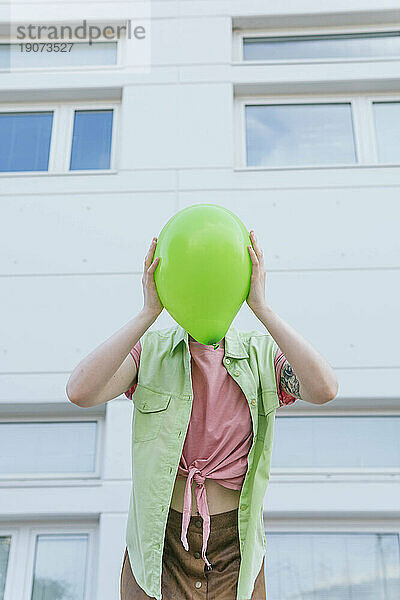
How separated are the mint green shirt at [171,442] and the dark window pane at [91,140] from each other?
1.90 m

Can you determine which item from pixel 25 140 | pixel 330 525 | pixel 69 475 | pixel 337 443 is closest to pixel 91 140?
pixel 25 140

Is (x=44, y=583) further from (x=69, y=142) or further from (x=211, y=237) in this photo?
(x=69, y=142)

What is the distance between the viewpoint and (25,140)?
333 cm

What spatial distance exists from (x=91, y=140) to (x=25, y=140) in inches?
13.6

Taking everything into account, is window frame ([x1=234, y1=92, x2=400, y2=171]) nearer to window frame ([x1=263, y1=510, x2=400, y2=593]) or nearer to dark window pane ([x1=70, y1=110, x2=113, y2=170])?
dark window pane ([x1=70, y1=110, x2=113, y2=170])

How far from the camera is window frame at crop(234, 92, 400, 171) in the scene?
3.19 m

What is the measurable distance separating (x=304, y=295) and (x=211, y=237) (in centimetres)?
158

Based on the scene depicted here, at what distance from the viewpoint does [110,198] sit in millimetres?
3043

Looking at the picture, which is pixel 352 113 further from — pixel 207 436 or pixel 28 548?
pixel 28 548

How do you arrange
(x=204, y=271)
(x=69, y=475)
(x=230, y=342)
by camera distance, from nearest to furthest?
(x=204, y=271), (x=230, y=342), (x=69, y=475)

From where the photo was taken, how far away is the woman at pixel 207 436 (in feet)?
4.55

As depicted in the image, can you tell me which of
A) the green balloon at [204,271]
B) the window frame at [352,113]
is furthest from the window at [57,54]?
the green balloon at [204,271]

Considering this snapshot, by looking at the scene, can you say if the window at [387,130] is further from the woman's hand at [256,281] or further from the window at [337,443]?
the woman's hand at [256,281]

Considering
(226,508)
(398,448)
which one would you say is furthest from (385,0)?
(226,508)
